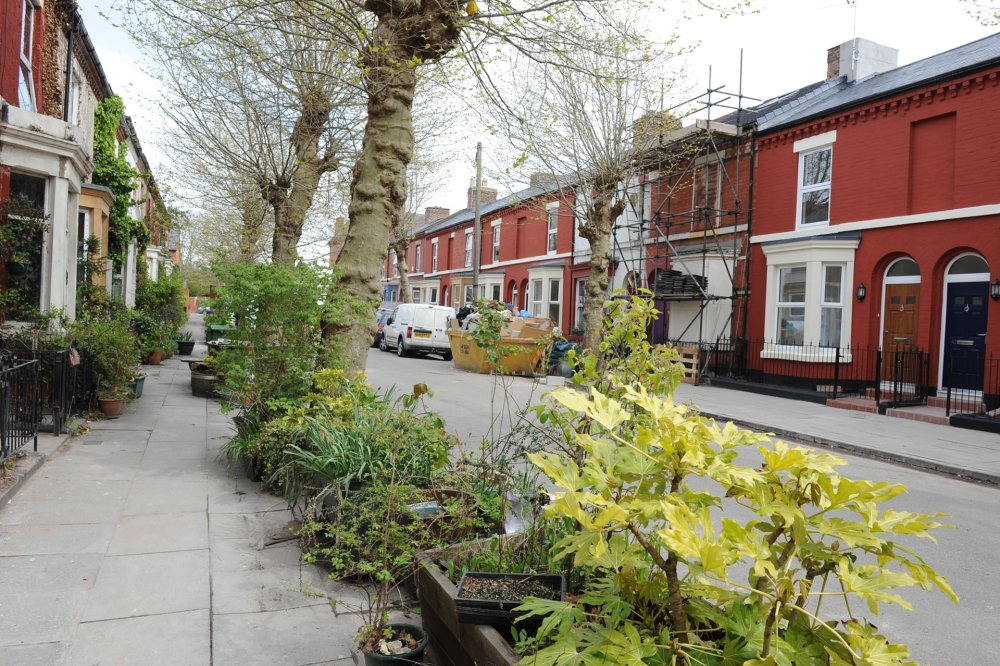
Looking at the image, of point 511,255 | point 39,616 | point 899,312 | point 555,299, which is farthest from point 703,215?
point 39,616

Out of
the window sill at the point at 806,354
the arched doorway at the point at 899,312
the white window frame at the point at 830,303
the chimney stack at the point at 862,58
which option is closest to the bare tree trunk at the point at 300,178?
the window sill at the point at 806,354

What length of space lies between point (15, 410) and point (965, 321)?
15784 mm

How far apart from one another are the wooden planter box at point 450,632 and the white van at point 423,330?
67.7ft

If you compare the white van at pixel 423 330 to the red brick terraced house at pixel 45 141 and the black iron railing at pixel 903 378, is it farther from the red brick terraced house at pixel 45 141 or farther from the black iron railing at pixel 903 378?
the black iron railing at pixel 903 378

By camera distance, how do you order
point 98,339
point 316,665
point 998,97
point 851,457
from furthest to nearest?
point 998,97, point 851,457, point 98,339, point 316,665

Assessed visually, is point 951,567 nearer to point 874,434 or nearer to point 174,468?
point 874,434

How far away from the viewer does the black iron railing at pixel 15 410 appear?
18.7 ft

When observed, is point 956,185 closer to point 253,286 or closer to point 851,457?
point 851,457

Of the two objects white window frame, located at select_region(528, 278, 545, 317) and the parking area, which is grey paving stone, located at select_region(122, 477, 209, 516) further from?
white window frame, located at select_region(528, 278, 545, 317)

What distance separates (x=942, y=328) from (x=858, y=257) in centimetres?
252

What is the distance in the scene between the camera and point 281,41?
13.0 m

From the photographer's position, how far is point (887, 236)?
14.9 metres

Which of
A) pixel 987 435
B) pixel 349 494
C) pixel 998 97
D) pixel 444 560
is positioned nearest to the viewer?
pixel 444 560

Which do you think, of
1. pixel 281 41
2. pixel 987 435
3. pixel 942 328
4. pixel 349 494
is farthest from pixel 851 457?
pixel 281 41
